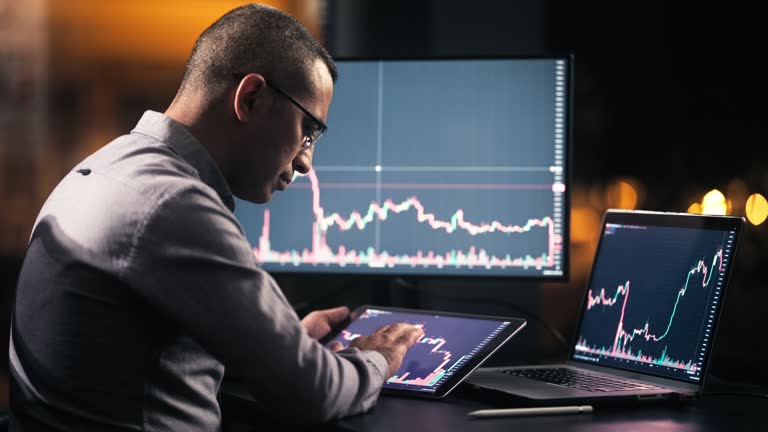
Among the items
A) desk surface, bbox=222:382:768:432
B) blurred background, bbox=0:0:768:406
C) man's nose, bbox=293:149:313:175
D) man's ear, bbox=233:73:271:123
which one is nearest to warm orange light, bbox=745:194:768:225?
blurred background, bbox=0:0:768:406

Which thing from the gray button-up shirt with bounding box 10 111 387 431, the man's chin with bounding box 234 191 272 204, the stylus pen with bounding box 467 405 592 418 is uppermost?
the man's chin with bounding box 234 191 272 204

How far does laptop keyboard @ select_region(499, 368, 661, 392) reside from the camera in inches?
Result: 52.8

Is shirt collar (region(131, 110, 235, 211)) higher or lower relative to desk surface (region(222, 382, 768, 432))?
higher

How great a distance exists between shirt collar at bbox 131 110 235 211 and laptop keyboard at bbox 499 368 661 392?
2.01ft

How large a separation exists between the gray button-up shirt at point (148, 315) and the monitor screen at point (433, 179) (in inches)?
25.4

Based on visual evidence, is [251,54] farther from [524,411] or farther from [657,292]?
[657,292]

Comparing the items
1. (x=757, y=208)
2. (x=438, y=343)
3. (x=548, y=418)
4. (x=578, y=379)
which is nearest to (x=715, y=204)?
(x=757, y=208)

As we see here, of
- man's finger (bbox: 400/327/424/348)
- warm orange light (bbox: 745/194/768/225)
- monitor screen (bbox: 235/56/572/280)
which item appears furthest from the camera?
warm orange light (bbox: 745/194/768/225)

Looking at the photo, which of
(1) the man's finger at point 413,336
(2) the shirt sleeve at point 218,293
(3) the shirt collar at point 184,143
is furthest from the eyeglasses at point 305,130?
(1) the man's finger at point 413,336

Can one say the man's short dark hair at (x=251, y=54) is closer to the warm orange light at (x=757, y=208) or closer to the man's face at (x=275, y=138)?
the man's face at (x=275, y=138)

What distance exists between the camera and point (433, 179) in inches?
70.2

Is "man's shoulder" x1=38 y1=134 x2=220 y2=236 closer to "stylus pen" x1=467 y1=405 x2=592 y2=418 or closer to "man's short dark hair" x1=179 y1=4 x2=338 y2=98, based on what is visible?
"man's short dark hair" x1=179 y1=4 x2=338 y2=98

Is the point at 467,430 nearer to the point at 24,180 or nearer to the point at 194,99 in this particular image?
the point at 194,99

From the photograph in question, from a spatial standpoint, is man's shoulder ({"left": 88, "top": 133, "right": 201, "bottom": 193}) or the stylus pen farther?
the stylus pen
